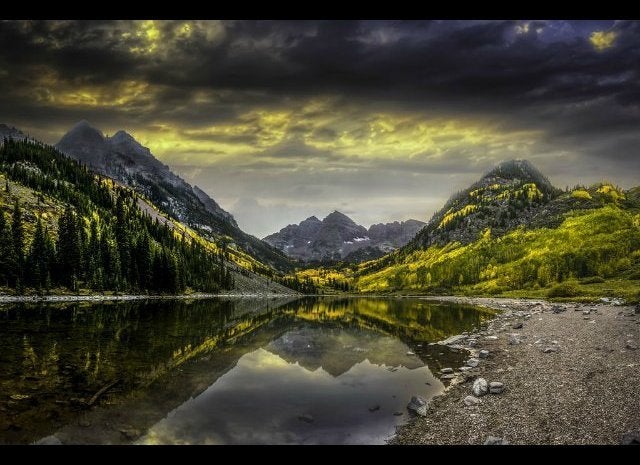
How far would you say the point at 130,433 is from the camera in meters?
14.8

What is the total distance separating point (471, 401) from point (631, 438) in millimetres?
7177

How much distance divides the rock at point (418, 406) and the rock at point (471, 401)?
187cm

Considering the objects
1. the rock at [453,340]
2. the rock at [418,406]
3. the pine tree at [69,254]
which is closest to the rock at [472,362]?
the rock at [453,340]

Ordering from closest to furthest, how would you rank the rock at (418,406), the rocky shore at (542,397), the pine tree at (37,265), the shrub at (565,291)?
the rocky shore at (542,397)
the rock at (418,406)
the pine tree at (37,265)
the shrub at (565,291)

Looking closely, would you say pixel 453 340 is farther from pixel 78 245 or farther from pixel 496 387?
pixel 78 245

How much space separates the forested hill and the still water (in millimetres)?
64840

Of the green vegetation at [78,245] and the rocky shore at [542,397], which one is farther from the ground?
the green vegetation at [78,245]

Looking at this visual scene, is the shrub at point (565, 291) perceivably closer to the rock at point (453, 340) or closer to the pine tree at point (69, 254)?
the rock at point (453, 340)

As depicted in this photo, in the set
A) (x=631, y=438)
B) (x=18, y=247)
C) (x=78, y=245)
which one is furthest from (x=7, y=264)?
(x=631, y=438)

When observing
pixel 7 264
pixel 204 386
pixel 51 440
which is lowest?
pixel 204 386

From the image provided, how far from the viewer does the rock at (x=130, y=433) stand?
14431 mm

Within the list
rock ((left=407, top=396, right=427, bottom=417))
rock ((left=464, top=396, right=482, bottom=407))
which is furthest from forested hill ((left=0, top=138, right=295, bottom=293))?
rock ((left=464, top=396, right=482, bottom=407))

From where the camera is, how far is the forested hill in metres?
94.9
